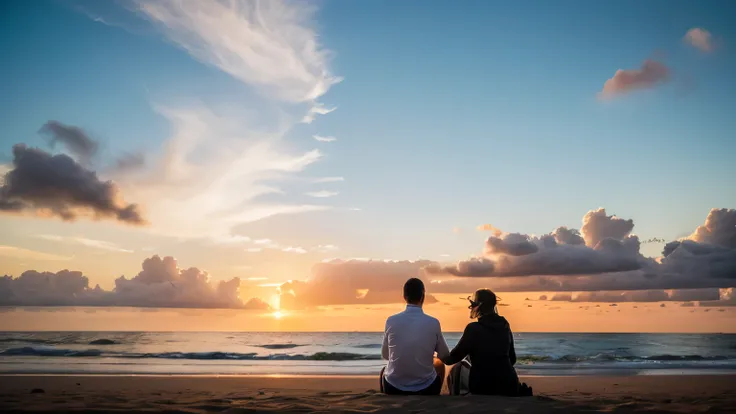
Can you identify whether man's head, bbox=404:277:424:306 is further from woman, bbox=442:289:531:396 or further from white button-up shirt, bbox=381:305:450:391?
woman, bbox=442:289:531:396

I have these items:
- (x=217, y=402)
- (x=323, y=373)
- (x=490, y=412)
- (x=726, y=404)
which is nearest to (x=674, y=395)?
(x=726, y=404)

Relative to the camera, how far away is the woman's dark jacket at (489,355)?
6.35m

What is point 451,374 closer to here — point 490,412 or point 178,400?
Result: point 490,412

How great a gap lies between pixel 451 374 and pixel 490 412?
1.53m

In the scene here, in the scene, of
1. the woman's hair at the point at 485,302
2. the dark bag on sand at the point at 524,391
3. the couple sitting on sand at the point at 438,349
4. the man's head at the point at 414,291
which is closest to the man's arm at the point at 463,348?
the couple sitting on sand at the point at 438,349

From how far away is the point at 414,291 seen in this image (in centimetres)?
622

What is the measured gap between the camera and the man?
623cm

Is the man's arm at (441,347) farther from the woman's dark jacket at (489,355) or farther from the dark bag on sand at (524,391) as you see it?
the dark bag on sand at (524,391)

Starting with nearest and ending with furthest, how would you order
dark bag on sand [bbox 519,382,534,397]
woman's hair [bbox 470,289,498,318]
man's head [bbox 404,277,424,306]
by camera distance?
man's head [bbox 404,277,424,306] → woman's hair [bbox 470,289,498,318] → dark bag on sand [bbox 519,382,534,397]

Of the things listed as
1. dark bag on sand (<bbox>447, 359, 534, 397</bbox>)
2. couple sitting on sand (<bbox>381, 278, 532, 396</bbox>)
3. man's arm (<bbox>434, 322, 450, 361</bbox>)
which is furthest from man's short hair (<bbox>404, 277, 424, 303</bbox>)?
dark bag on sand (<bbox>447, 359, 534, 397</bbox>)

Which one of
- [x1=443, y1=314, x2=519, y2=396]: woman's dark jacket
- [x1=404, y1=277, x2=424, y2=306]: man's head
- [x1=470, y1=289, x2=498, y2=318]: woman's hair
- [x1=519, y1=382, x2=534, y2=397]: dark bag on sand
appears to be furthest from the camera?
[x1=519, y1=382, x2=534, y2=397]: dark bag on sand

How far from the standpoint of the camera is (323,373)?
18.1 meters

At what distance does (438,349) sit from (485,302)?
0.83m

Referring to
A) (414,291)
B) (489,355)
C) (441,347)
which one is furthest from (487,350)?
(414,291)
